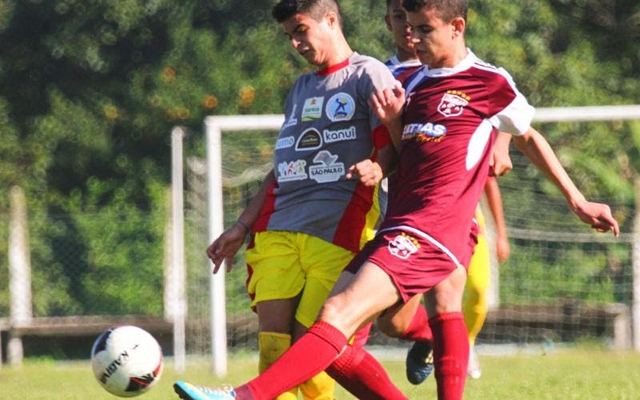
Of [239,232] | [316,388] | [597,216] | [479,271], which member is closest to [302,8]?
[239,232]

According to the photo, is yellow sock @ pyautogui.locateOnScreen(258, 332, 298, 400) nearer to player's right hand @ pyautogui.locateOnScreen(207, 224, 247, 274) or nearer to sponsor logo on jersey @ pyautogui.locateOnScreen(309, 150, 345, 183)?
player's right hand @ pyautogui.locateOnScreen(207, 224, 247, 274)

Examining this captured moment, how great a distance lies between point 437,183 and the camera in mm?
5066

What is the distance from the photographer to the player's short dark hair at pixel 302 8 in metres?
5.46

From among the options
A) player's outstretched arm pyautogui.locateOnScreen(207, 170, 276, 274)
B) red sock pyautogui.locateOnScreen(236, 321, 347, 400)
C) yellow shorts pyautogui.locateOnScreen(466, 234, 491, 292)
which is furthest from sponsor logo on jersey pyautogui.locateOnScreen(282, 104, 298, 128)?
yellow shorts pyautogui.locateOnScreen(466, 234, 491, 292)

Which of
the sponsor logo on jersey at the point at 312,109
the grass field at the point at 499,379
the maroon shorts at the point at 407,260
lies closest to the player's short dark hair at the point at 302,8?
the sponsor logo on jersey at the point at 312,109

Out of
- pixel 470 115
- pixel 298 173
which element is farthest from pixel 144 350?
pixel 470 115

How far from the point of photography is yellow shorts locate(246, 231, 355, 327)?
5438 millimetres

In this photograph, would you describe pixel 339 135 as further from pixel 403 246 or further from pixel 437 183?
pixel 403 246

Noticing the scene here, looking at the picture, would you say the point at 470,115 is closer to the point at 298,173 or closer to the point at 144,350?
the point at 298,173

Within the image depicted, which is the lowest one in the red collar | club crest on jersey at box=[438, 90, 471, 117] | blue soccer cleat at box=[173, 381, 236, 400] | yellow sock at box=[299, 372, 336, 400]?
yellow sock at box=[299, 372, 336, 400]

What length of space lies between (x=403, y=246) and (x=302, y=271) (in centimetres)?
66

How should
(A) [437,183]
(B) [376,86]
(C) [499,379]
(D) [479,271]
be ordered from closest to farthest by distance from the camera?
1. (A) [437,183]
2. (B) [376,86]
3. (D) [479,271]
4. (C) [499,379]

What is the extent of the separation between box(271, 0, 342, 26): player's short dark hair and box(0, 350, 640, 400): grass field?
109 inches

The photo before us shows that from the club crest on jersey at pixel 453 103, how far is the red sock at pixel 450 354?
820 mm
